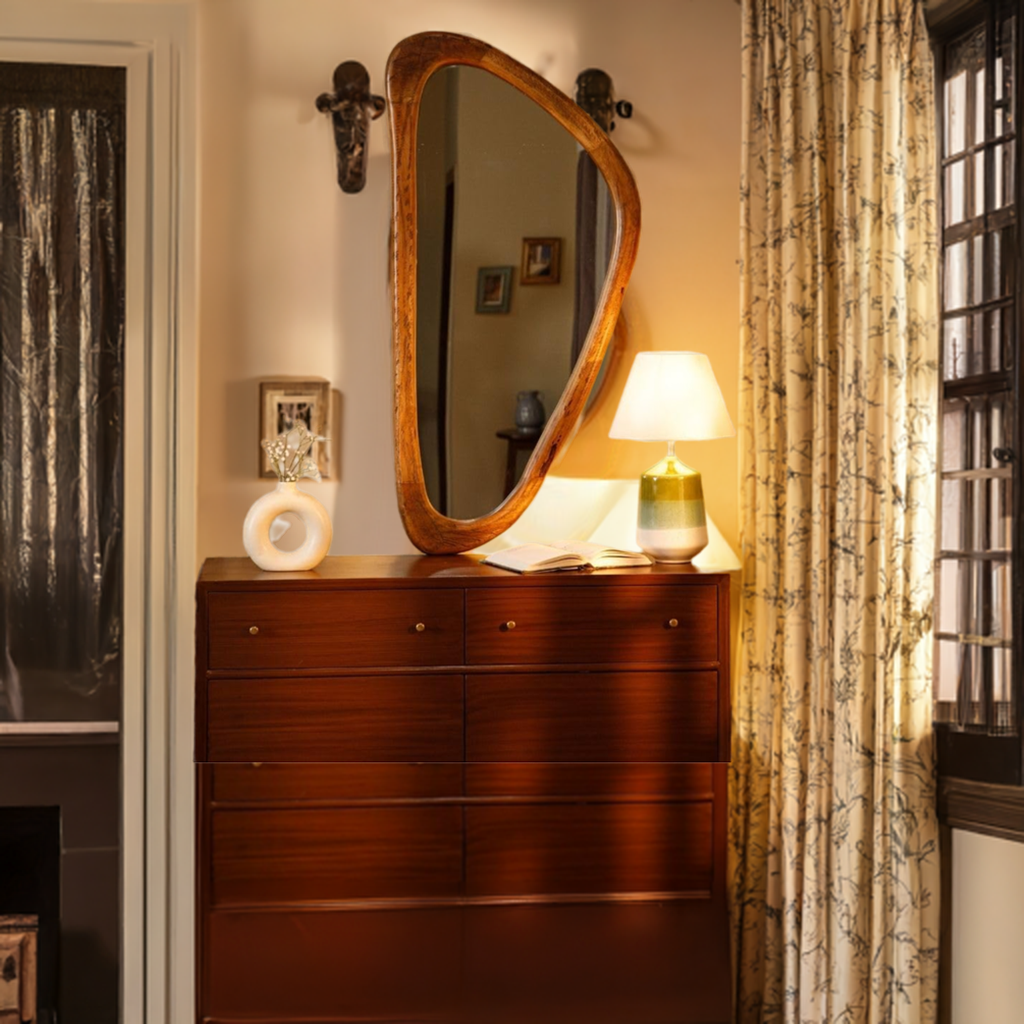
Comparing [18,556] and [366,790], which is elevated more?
[18,556]

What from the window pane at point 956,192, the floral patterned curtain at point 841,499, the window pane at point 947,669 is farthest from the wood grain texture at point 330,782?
the window pane at point 956,192

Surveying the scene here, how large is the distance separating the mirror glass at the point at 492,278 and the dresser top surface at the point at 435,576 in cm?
27

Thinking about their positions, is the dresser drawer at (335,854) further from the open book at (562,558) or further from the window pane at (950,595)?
the window pane at (950,595)

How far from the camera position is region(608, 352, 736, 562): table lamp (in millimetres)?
2223

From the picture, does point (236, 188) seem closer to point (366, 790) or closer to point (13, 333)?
point (13, 333)

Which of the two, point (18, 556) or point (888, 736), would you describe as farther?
point (18, 556)

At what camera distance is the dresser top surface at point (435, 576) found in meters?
2.09

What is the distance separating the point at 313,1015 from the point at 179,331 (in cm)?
170

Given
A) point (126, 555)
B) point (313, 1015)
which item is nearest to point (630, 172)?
point (126, 555)

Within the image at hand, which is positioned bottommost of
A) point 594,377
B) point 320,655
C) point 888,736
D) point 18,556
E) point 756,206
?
point 888,736

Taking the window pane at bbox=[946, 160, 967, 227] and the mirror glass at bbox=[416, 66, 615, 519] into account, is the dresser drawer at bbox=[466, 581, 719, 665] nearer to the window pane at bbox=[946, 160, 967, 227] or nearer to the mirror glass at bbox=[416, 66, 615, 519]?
the mirror glass at bbox=[416, 66, 615, 519]

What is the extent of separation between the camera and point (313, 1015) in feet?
6.92

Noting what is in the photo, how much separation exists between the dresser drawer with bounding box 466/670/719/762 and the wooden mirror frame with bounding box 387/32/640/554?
0.45 m

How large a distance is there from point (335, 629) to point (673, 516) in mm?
835
